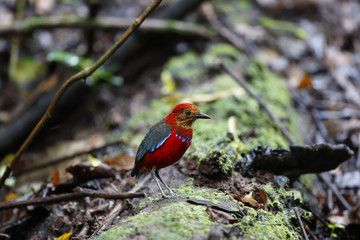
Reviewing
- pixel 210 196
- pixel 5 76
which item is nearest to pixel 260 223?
pixel 210 196

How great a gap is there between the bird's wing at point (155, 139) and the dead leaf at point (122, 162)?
2.38 ft

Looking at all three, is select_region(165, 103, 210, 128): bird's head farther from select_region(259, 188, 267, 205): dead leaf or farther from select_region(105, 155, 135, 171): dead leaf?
select_region(105, 155, 135, 171): dead leaf

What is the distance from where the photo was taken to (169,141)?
114 inches

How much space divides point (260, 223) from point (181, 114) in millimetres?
1134

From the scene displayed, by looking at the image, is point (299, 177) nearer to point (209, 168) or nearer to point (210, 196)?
point (209, 168)

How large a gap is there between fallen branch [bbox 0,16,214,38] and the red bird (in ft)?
10.9

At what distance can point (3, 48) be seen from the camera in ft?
23.2

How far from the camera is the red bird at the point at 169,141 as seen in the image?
287 cm

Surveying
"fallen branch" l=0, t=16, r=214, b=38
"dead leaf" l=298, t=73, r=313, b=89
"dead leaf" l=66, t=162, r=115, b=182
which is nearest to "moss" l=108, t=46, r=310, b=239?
"dead leaf" l=298, t=73, r=313, b=89

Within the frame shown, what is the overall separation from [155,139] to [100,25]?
3.63m

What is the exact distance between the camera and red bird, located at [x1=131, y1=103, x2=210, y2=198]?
113 inches

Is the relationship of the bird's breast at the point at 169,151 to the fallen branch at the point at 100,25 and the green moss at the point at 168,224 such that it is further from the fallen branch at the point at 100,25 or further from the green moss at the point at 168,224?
the fallen branch at the point at 100,25

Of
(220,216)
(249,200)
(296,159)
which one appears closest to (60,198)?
(220,216)

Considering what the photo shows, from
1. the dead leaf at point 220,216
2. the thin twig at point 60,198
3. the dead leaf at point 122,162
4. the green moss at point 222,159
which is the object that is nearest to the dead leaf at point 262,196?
the green moss at point 222,159
